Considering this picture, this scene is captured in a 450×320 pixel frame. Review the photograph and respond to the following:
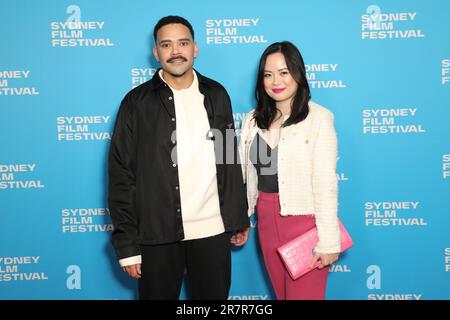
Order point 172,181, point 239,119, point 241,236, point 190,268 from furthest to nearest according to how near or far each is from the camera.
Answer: point 239,119 → point 241,236 → point 190,268 → point 172,181

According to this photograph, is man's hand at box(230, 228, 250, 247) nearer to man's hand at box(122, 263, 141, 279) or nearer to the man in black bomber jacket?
the man in black bomber jacket

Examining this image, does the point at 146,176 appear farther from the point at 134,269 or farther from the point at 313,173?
the point at 313,173

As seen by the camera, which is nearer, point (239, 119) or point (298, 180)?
point (298, 180)

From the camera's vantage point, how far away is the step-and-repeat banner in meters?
2.65

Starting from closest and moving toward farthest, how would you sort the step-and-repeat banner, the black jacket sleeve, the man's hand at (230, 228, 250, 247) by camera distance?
the black jacket sleeve → the man's hand at (230, 228, 250, 247) → the step-and-repeat banner

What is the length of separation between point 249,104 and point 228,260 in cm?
102

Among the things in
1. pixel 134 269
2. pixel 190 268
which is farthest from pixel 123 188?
pixel 190 268

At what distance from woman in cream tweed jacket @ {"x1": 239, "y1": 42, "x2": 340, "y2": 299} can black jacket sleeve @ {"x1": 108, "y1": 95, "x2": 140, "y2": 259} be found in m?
0.60

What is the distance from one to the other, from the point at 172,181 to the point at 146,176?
0.40 ft

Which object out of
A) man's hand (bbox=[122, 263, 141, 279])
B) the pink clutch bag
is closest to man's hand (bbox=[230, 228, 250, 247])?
the pink clutch bag

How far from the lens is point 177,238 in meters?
1.98

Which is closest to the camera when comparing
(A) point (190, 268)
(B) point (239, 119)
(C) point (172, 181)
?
(C) point (172, 181)

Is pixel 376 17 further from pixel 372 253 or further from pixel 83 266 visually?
pixel 83 266

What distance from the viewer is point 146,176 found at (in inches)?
78.4
